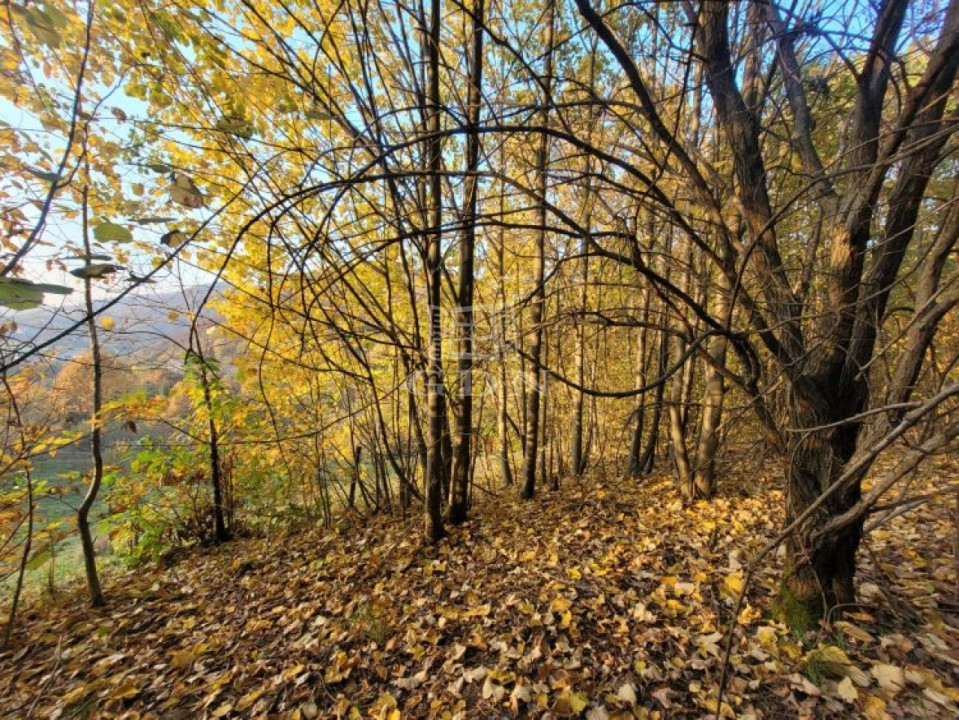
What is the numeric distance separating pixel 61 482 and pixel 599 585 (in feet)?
17.2

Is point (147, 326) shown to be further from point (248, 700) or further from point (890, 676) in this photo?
point (890, 676)

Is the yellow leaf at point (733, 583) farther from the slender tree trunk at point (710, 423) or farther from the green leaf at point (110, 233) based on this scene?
the green leaf at point (110, 233)

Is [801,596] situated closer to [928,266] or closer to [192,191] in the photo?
[928,266]

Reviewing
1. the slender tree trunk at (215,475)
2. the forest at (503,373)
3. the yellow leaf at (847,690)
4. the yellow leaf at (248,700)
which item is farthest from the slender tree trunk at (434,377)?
the slender tree trunk at (215,475)

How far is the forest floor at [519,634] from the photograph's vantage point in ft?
5.73

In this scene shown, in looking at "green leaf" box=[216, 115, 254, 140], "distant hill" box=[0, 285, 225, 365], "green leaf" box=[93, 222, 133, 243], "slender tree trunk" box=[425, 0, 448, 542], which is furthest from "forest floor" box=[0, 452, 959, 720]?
"green leaf" box=[216, 115, 254, 140]

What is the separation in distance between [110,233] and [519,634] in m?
2.57

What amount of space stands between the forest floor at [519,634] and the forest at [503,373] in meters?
0.02

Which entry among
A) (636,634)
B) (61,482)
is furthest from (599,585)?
(61,482)

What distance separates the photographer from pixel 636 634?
6.98 feet

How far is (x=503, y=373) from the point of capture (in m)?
2.93

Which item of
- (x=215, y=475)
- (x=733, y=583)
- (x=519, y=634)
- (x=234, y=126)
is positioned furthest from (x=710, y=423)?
(x=215, y=475)

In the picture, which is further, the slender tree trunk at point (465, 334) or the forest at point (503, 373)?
the slender tree trunk at point (465, 334)

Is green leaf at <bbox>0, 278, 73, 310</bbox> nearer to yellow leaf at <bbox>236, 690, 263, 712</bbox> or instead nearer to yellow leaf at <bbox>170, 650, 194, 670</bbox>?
yellow leaf at <bbox>236, 690, 263, 712</bbox>
